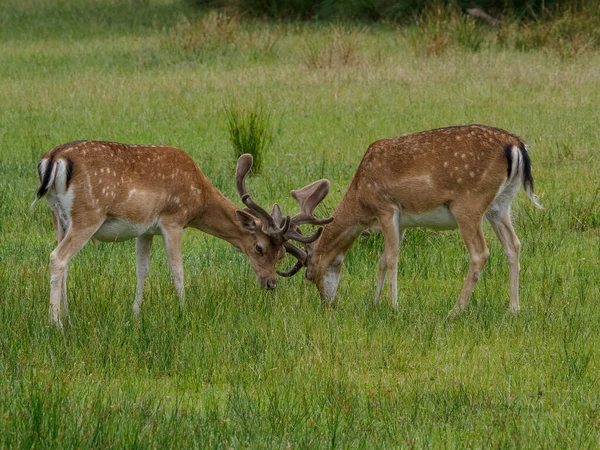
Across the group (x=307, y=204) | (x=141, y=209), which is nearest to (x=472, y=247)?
(x=307, y=204)

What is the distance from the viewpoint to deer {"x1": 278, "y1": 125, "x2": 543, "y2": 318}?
723 cm

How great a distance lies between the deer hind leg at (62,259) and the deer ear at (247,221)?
114 centimetres

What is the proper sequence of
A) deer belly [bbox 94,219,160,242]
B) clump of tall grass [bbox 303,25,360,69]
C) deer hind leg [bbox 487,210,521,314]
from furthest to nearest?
clump of tall grass [bbox 303,25,360,69]
deer hind leg [bbox 487,210,521,314]
deer belly [bbox 94,219,160,242]

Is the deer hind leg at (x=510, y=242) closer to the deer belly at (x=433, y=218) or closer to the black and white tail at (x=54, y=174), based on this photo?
the deer belly at (x=433, y=218)

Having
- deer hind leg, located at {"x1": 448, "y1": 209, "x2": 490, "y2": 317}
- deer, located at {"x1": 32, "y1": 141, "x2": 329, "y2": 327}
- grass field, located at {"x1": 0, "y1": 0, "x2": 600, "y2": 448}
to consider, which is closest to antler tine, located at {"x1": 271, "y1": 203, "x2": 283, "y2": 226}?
deer, located at {"x1": 32, "y1": 141, "x2": 329, "y2": 327}

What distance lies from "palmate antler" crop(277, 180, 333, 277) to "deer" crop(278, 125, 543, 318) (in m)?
0.01

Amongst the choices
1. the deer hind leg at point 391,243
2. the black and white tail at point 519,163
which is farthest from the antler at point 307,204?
the black and white tail at point 519,163

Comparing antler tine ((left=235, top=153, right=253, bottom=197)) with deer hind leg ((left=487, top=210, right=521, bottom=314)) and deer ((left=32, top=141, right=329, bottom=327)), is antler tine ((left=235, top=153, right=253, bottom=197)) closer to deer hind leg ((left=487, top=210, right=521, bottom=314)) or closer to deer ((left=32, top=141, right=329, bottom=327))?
deer ((left=32, top=141, right=329, bottom=327))

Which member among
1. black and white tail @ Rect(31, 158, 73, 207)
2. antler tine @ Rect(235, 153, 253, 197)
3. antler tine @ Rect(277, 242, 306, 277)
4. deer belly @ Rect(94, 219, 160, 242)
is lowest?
antler tine @ Rect(277, 242, 306, 277)

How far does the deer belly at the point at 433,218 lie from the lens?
24.3 feet

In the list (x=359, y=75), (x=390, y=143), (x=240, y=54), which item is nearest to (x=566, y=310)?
(x=390, y=143)

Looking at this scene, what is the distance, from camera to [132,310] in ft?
22.4

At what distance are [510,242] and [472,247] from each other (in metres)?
0.43

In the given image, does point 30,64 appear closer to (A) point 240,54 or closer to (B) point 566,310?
(A) point 240,54
